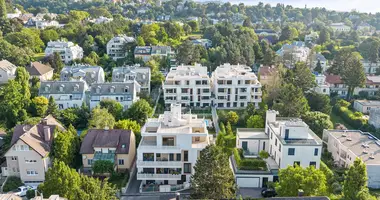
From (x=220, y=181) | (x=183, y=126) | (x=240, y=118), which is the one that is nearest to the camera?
(x=220, y=181)

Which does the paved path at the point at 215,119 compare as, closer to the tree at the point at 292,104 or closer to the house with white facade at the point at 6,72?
the tree at the point at 292,104

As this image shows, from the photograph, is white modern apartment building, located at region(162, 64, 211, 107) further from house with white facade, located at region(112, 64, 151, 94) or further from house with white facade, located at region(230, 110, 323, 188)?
house with white facade, located at region(230, 110, 323, 188)

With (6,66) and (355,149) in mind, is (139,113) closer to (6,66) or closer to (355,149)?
(355,149)

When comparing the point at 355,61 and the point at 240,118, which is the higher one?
the point at 355,61

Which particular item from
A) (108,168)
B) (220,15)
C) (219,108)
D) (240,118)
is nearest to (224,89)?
(219,108)

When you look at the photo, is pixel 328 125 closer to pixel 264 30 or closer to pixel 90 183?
pixel 90 183

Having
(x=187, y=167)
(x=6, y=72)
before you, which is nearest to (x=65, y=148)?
(x=187, y=167)
